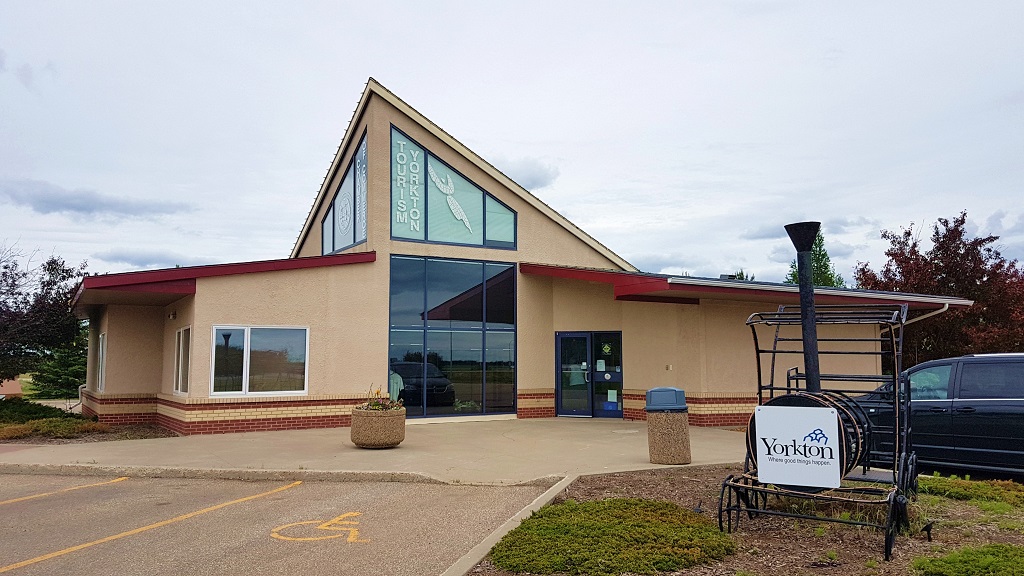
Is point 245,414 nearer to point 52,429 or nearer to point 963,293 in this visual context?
point 52,429

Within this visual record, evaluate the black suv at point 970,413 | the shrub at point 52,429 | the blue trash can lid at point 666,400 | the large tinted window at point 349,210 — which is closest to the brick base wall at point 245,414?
the shrub at point 52,429

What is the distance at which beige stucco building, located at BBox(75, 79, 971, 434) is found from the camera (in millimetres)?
14844

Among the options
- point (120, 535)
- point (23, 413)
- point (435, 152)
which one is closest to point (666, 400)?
point (120, 535)

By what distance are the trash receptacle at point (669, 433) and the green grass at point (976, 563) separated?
16.0 feet

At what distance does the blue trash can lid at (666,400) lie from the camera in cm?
1077

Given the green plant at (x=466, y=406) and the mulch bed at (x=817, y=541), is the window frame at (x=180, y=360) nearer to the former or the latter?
the green plant at (x=466, y=406)

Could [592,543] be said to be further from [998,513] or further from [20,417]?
[20,417]

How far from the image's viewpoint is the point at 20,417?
58.4 feet

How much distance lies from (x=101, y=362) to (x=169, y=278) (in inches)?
233

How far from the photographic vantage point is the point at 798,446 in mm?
6629

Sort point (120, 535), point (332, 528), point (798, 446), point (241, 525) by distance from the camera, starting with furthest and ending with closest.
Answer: point (241, 525) < point (332, 528) < point (120, 535) < point (798, 446)

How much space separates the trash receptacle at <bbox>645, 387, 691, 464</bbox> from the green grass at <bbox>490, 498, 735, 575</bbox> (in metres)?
3.16

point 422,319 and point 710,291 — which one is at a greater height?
point 710,291

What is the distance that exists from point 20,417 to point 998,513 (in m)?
19.5
